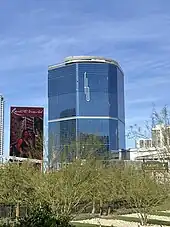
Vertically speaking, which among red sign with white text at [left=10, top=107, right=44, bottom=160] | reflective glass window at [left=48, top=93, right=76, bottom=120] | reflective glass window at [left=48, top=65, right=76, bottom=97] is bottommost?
red sign with white text at [left=10, top=107, right=44, bottom=160]

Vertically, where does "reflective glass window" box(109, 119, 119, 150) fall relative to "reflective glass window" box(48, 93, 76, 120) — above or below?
below

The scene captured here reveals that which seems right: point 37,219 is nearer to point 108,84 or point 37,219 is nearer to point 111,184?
point 111,184

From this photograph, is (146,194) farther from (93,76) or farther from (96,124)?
(93,76)

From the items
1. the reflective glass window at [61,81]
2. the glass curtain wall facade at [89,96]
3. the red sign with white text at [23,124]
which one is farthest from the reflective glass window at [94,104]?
the red sign with white text at [23,124]

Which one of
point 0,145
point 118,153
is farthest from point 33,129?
point 118,153

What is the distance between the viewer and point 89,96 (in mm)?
125875

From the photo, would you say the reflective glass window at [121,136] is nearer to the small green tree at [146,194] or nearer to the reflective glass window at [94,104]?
the reflective glass window at [94,104]

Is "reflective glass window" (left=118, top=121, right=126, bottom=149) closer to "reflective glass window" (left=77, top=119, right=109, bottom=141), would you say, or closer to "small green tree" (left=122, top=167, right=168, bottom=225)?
"reflective glass window" (left=77, top=119, right=109, bottom=141)

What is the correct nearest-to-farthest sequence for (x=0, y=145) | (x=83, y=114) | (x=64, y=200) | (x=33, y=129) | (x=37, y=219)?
(x=37, y=219) < (x=64, y=200) < (x=33, y=129) < (x=0, y=145) < (x=83, y=114)

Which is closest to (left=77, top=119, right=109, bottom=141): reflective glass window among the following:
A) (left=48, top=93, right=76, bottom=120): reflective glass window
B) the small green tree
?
(left=48, top=93, right=76, bottom=120): reflective glass window

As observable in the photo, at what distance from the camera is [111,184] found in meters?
33.7

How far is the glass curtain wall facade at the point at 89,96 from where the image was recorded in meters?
110

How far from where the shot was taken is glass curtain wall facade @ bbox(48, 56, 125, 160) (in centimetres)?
10959

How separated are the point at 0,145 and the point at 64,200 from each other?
56.4m
